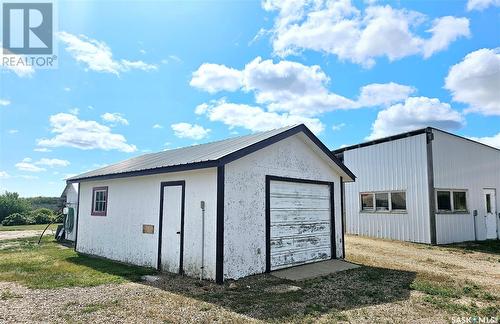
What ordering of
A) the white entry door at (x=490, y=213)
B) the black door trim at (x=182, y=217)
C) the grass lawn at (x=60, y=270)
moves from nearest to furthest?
the grass lawn at (x=60, y=270) < the black door trim at (x=182, y=217) < the white entry door at (x=490, y=213)

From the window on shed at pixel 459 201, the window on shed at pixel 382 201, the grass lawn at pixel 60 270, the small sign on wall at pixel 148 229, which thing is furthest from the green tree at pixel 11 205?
the window on shed at pixel 459 201

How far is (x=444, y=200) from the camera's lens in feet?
50.4

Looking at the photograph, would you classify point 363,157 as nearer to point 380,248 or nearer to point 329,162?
point 380,248

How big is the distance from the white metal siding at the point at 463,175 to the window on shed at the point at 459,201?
0.25m

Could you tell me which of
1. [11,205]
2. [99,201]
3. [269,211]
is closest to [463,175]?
[269,211]

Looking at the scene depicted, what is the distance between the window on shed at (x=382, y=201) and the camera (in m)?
16.6

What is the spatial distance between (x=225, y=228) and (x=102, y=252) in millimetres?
6465

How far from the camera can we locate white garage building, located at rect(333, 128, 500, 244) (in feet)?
48.9

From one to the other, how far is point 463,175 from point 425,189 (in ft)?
9.72

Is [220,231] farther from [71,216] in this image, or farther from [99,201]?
[71,216]

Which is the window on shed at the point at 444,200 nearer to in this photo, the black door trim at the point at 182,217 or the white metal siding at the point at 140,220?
the white metal siding at the point at 140,220

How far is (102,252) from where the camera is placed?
39.1 ft

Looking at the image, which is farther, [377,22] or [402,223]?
[402,223]

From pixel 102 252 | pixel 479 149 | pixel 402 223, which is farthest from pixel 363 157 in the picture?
pixel 102 252
